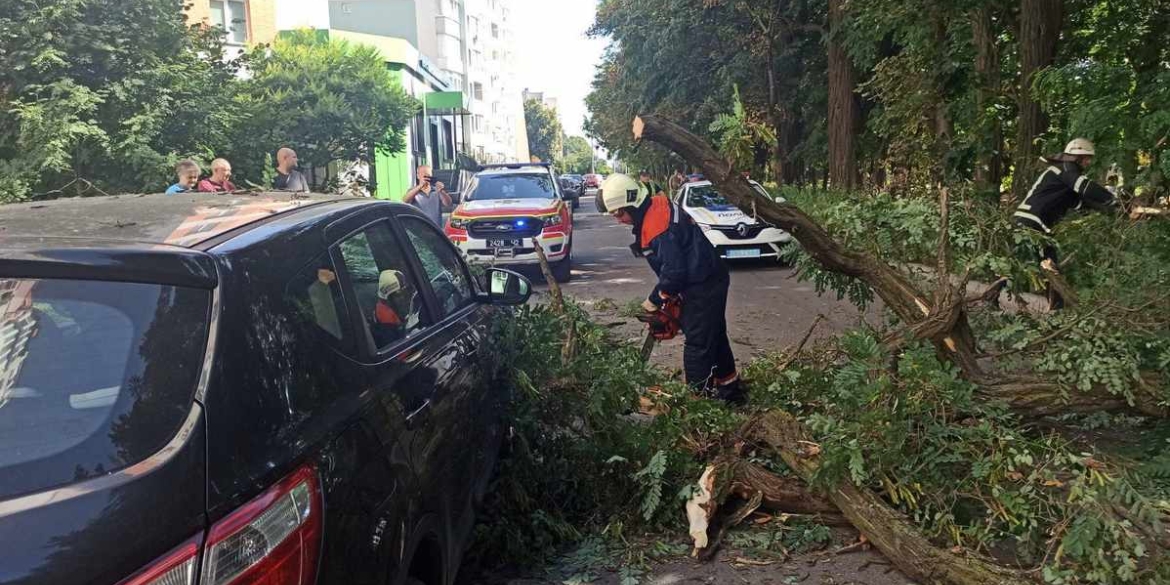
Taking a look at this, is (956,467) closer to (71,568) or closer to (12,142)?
(71,568)

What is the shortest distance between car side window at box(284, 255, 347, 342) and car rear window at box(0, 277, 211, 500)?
1.11 feet

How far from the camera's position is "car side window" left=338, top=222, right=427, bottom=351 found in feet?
8.82

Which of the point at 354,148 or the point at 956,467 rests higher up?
the point at 354,148

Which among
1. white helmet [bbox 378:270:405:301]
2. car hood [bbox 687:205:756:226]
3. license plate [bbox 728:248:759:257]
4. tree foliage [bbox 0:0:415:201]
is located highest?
tree foliage [bbox 0:0:415:201]

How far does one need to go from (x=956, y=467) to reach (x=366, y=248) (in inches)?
97.5

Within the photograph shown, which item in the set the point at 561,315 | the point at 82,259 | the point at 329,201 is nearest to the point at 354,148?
the point at 561,315

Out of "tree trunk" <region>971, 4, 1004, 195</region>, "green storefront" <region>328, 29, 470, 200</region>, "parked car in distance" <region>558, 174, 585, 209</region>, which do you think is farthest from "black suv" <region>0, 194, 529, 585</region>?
"green storefront" <region>328, 29, 470, 200</region>

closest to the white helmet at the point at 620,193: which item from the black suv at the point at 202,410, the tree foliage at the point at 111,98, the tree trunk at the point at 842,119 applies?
the black suv at the point at 202,410

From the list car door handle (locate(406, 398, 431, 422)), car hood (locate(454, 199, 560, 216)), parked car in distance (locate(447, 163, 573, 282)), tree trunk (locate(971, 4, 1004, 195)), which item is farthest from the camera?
car hood (locate(454, 199, 560, 216))

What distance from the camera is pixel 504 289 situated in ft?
13.7

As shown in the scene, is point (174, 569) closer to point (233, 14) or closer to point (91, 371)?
point (91, 371)

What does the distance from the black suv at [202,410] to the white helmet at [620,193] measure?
3126 millimetres

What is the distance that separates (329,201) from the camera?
3.14 m

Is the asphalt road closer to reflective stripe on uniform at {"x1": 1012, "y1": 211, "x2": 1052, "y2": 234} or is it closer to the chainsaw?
the chainsaw
